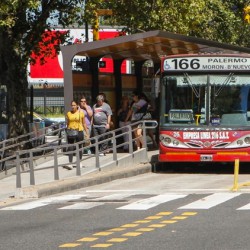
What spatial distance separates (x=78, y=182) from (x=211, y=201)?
4.36 m

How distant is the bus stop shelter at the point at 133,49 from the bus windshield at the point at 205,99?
1409 millimetres

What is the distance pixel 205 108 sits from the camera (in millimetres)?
25406

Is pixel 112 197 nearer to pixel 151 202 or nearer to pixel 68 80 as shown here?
pixel 151 202

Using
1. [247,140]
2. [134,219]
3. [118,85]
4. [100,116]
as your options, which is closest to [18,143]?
[100,116]

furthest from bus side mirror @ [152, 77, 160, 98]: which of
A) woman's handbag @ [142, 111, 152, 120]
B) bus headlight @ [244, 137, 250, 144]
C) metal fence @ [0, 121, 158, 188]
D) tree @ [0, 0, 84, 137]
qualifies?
bus headlight @ [244, 137, 250, 144]

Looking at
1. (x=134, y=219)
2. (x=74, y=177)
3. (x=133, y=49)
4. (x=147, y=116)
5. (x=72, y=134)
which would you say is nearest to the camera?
(x=134, y=219)

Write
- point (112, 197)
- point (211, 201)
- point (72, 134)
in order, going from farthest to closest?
point (72, 134) → point (112, 197) → point (211, 201)

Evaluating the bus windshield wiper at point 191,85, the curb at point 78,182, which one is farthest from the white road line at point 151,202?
the bus windshield wiper at point 191,85

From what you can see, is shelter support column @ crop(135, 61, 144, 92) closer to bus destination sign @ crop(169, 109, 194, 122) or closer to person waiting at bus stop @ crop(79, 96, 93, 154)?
person waiting at bus stop @ crop(79, 96, 93, 154)

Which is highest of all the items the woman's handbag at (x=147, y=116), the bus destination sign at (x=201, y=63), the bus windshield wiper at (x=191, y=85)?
the bus destination sign at (x=201, y=63)

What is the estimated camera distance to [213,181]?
2294cm

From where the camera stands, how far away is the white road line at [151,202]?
1708 cm

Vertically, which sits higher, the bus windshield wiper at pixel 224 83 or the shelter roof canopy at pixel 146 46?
the shelter roof canopy at pixel 146 46

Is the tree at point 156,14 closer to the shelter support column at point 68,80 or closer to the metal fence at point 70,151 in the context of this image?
the shelter support column at point 68,80
